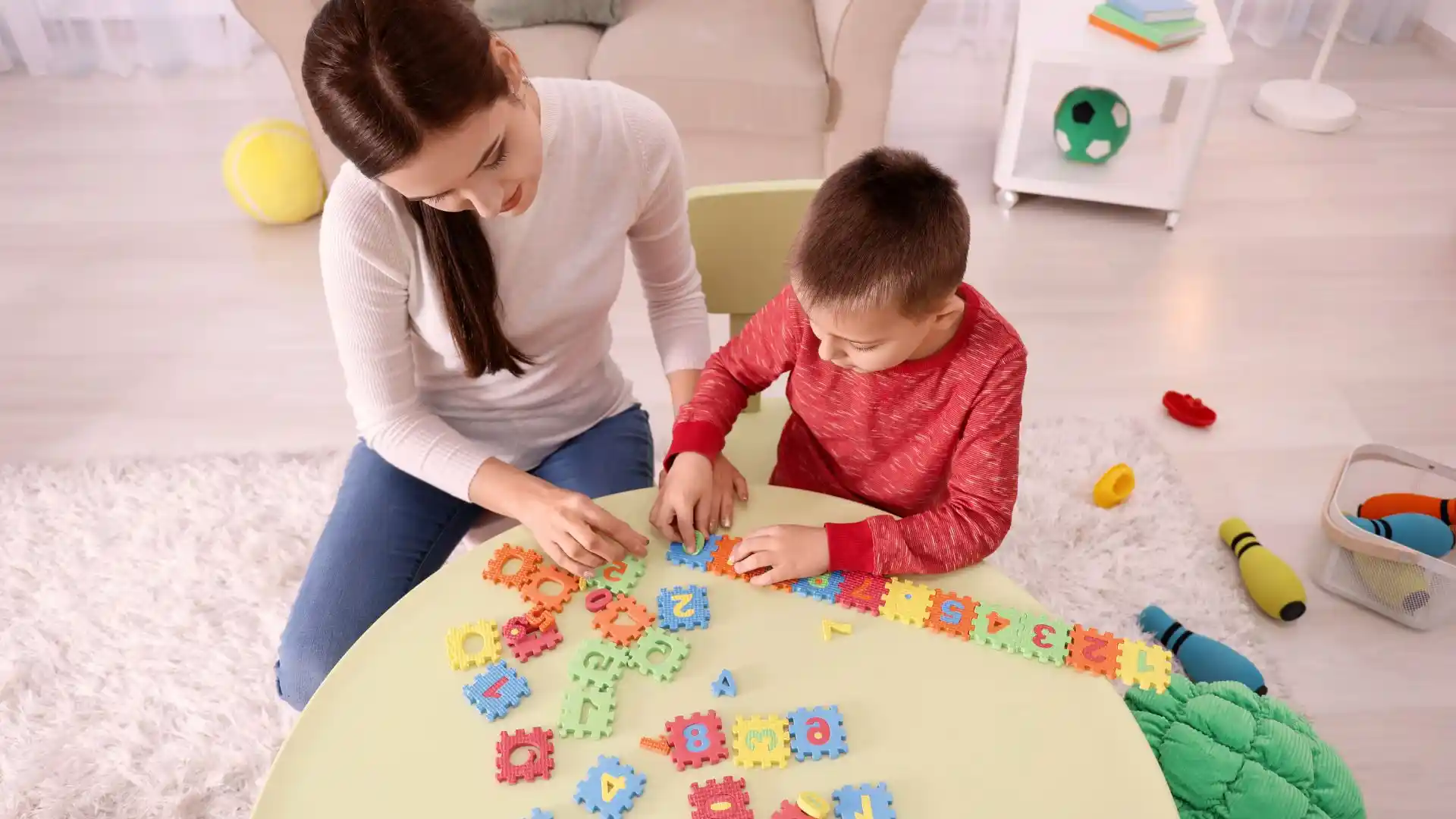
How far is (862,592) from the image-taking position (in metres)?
0.97

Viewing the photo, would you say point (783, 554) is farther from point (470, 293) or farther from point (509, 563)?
point (470, 293)

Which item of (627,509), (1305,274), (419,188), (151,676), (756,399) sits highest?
(419,188)

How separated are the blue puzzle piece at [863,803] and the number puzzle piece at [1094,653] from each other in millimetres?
225

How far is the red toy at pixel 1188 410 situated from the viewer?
2.08 m

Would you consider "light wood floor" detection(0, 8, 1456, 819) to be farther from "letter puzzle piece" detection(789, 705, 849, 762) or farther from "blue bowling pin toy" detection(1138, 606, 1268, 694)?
"letter puzzle piece" detection(789, 705, 849, 762)

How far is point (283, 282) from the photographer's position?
99.1 inches

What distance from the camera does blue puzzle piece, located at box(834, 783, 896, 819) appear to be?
31.6 inches

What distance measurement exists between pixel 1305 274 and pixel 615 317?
177 cm

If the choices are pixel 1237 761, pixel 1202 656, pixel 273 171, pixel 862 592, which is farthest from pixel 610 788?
pixel 273 171

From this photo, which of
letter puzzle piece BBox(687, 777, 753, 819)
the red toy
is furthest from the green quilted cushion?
the red toy

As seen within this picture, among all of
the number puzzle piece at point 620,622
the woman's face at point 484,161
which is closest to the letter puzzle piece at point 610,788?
the number puzzle piece at point 620,622

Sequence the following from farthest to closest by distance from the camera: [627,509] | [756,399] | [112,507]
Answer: [112,507] < [756,399] < [627,509]

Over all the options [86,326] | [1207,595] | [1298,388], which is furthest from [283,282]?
[1298,388]

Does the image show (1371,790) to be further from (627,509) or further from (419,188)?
(419,188)
